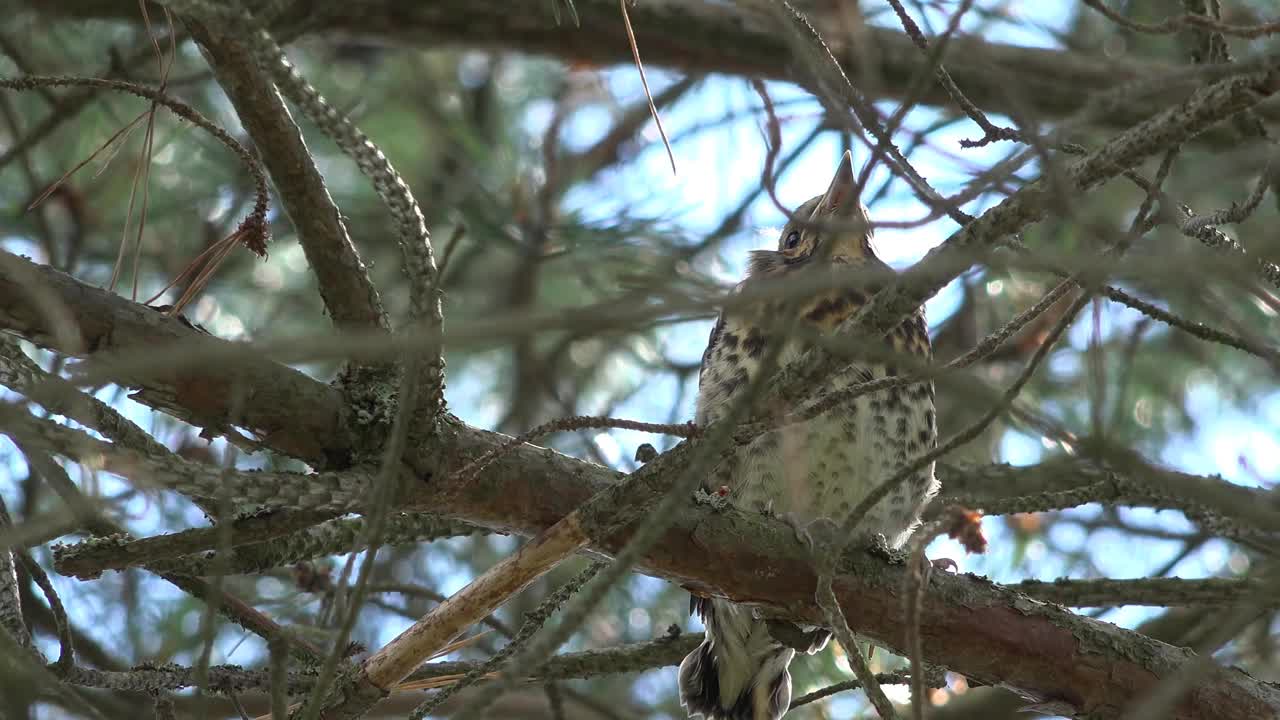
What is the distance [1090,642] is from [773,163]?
124 centimetres

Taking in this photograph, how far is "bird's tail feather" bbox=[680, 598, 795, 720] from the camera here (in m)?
3.19

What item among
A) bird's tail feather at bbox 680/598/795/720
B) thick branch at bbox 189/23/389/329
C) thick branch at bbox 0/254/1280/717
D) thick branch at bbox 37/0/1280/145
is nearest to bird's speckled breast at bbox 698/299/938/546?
bird's tail feather at bbox 680/598/795/720

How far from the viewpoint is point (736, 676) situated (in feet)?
10.6

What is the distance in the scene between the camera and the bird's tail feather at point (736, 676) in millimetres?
3188

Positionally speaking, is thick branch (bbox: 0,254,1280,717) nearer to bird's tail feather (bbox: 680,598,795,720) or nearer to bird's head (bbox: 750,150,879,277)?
bird's tail feather (bbox: 680,598,795,720)

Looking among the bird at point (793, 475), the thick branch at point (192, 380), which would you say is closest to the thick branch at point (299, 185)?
the thick branch at point (192, 380)

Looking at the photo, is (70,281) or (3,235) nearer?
(70,281)

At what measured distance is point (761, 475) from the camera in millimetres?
3227

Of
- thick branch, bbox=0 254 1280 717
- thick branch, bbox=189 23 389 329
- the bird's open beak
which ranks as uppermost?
the bird's open beak

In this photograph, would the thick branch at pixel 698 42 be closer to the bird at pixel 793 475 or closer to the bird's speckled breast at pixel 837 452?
the bird at pixel 793 475

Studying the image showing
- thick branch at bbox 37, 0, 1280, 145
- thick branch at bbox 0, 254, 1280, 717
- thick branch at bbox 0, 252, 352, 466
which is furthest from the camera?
thick branch at bbox 37, 0, 1280, 145

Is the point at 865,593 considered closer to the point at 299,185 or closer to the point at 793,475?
the point at 793,475

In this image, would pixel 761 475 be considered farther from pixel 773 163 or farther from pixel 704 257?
pixel 773 163

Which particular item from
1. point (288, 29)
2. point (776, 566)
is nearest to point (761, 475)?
point (776, 566)
